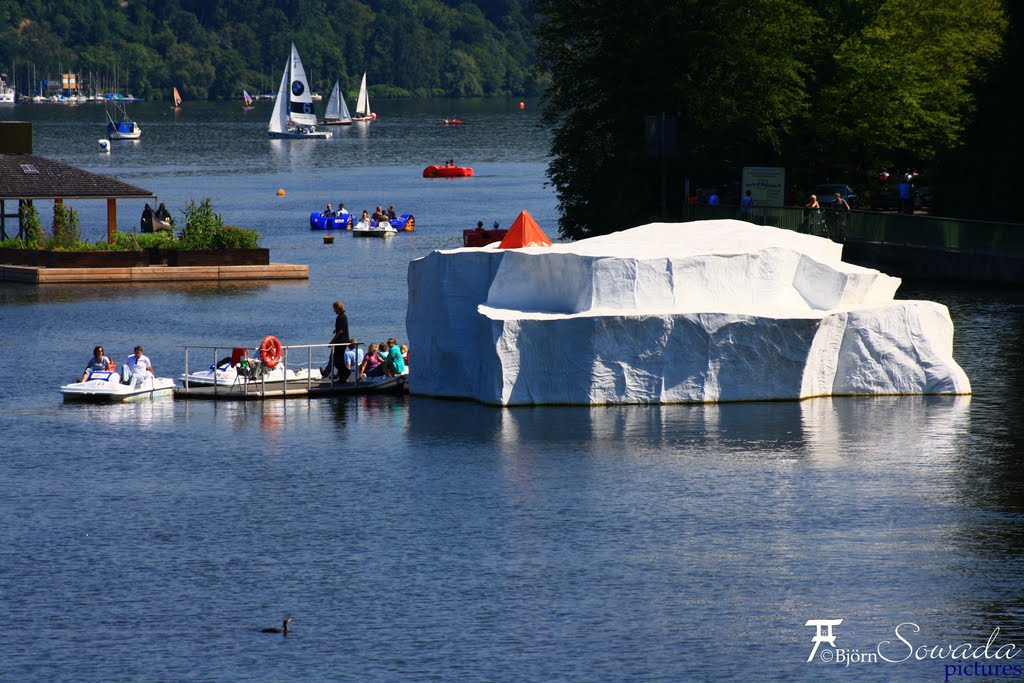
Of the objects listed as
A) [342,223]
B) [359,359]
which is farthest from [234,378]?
[342,223]

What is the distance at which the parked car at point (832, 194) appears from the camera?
236 feet

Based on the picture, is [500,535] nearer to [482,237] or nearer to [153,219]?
[482,237]

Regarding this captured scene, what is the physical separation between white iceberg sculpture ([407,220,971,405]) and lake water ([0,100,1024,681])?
69 centimetres

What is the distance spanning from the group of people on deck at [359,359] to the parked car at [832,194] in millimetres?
33786

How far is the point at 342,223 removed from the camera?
9088 centimetres

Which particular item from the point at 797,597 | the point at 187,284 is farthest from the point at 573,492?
the point at 187,284

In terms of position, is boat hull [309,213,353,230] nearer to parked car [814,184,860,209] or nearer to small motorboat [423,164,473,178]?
parked car [814,184,860,209]

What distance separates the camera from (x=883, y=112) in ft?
233

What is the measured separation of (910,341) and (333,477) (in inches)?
575

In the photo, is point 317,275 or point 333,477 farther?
point 317,275

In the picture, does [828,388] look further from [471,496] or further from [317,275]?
[317,275]

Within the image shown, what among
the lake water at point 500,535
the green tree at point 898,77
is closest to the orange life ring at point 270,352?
the lake water at point 500,535

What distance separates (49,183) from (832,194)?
106 ft

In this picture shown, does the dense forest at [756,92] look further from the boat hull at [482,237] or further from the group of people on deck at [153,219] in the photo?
the group of people on deck at [153,219]
